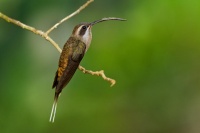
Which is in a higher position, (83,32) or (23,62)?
(23,62)

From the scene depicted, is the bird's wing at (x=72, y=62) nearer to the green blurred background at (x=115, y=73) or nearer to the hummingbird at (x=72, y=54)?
the hummingbird at (x=72, y=54)

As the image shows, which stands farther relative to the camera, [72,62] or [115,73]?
[115,73]

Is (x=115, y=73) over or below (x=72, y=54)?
over

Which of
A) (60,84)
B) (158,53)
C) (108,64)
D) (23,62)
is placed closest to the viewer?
(60,84)

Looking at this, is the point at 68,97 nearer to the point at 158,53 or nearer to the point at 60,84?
the point at 158,53

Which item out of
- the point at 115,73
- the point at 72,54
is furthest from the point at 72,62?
the point at 115,73

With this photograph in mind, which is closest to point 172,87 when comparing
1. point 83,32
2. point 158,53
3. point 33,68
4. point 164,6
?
point 158,53

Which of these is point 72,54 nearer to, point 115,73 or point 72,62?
point 72,62

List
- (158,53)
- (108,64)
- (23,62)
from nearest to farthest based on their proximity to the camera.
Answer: (108,64), (158,53), (23,62)
